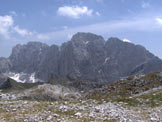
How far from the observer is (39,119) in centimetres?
1959

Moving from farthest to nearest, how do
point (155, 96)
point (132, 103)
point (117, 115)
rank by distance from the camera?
point (155, 96), point (132, 103), point (117, 115)

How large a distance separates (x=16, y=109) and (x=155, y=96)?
18.7 meters

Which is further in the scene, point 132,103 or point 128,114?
point 132,103

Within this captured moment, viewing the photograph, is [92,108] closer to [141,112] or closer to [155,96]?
[141,112]

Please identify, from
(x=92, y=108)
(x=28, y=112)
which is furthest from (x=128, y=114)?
(x=28, y=112)

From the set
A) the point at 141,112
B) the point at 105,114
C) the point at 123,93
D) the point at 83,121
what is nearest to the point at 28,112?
the point at 83,121

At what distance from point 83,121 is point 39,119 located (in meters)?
4.16

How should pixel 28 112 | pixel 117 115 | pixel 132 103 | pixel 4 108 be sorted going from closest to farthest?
pixel 117 115, pixel 28 112, pixel 4 108, pixel 132 103

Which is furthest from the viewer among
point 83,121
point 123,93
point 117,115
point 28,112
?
point 123,93

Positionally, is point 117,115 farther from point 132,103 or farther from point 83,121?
point 132,103

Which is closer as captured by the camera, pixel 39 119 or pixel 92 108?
pixel 39 119

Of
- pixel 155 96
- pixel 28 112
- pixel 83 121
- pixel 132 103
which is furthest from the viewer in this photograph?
pixel 155 96

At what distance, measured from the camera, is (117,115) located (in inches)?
803

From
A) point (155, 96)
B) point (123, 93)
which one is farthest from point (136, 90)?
point (155, 96)
